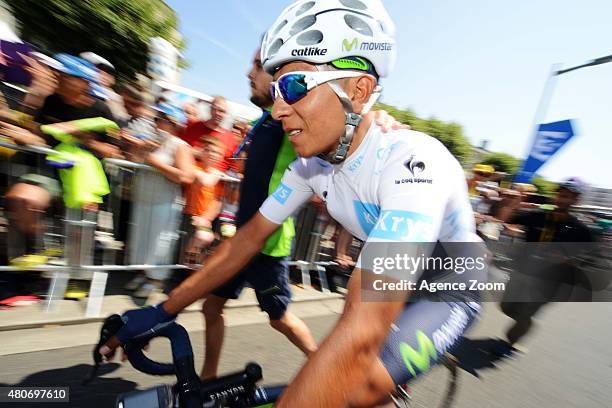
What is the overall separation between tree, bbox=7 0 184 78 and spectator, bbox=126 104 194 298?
903cm

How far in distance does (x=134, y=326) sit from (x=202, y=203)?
2.69m

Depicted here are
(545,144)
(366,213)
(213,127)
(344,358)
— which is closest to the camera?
(344,358)

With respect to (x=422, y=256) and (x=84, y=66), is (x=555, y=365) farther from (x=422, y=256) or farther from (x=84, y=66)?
(x=84, y=66)

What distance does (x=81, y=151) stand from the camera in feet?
10.8

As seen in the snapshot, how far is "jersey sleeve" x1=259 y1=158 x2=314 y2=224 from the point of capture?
1873mm

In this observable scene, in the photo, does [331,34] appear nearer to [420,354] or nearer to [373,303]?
[373,303]

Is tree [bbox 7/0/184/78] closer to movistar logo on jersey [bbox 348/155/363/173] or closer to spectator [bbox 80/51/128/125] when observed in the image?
spectator [bbox 80/51/128/125]

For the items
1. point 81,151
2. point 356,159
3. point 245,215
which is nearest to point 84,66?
point 81,151

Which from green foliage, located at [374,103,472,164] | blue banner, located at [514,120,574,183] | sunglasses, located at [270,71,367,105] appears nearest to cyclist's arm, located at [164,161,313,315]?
sunglasses, located at [270,71,367,105]

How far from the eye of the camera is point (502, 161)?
60.8 m

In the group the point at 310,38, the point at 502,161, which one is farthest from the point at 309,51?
the point at 502,161

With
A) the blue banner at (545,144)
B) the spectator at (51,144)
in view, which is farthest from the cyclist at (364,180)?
the blue banner at (545,144)

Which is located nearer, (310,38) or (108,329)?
(108,329)

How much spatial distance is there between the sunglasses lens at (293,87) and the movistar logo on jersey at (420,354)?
104cm
